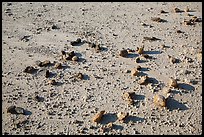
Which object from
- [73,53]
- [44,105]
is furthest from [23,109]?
[73,53]

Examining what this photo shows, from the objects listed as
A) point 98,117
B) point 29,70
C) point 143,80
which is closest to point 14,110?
point 29,70

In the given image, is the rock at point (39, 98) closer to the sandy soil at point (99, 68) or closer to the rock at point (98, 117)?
the sandy soil at point (99, 68)

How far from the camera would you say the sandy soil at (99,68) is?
6.78 meters

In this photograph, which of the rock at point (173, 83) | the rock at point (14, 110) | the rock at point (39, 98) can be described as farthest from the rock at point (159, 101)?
the rock at point (14, 110)

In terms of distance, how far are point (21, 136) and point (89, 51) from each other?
3332mm

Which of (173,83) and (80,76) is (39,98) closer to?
(80,76)

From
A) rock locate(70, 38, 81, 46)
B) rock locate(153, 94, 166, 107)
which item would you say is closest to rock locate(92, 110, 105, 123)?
rock locate(153, 94, 166, 107)

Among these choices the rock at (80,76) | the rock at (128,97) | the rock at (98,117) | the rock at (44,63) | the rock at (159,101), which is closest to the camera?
the rock at (98,117)

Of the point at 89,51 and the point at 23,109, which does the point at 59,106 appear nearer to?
the point at 23,109

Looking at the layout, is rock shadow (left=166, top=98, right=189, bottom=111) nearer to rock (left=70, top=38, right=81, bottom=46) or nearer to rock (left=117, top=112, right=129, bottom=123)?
rock (left=117, top=112, right=129, bottom=123)

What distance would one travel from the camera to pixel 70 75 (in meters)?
8.14

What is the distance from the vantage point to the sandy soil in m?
6.78

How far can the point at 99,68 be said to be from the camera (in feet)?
27.6

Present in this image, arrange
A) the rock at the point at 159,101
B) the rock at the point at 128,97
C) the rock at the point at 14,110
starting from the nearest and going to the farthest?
the rock at the point at 14,110
the rock at the point at 159,101
the rock at the point at 128,97
